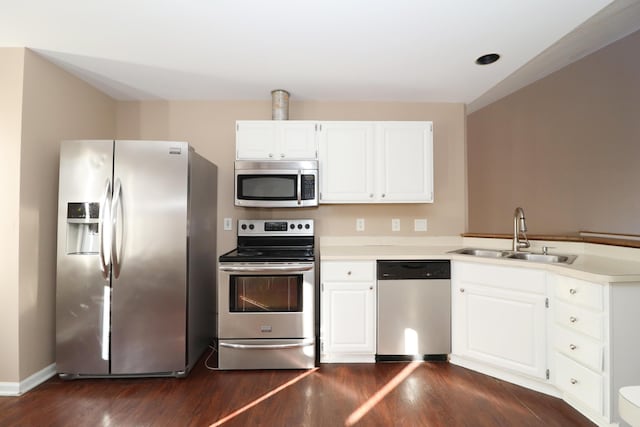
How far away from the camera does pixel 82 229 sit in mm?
2242

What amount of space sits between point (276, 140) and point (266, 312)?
1.43 meters

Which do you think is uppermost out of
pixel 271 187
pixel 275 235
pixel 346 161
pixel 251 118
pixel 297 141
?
pixel 251 118

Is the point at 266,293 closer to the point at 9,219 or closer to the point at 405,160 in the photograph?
the point at 405,160

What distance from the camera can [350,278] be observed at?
2461mm

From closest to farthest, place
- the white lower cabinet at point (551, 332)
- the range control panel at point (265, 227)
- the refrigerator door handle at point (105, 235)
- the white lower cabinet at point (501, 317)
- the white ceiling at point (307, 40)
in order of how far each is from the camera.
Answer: the white lower cabinet at point (551, 332) → the white ceiling at point (307, 40) → the white lower cabinet at point (501, 317) → the refrigerator door handle at point (105, 235) → the range control panel at point (265, 227)

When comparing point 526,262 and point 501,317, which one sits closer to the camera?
point 526,262

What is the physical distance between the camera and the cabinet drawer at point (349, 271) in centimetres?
246

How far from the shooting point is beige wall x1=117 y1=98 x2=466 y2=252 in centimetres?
303

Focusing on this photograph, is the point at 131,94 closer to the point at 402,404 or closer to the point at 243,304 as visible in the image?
the point at 243,304

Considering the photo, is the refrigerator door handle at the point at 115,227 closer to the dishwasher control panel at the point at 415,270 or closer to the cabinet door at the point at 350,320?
the cabinet door at the point at 350,320

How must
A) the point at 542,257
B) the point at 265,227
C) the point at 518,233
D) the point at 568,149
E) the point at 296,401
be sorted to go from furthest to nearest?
1. the point at 568,149
2. the point at 265,227
3. the point at 518,233
4. the point at 542,257
5. the point at 296,401

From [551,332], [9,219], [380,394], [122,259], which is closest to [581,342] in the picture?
[551,332]

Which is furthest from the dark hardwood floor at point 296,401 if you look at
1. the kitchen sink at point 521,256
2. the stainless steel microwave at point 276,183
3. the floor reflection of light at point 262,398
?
the stainless steel microwave at point 276,183

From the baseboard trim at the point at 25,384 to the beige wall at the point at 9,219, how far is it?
0.13 feet
